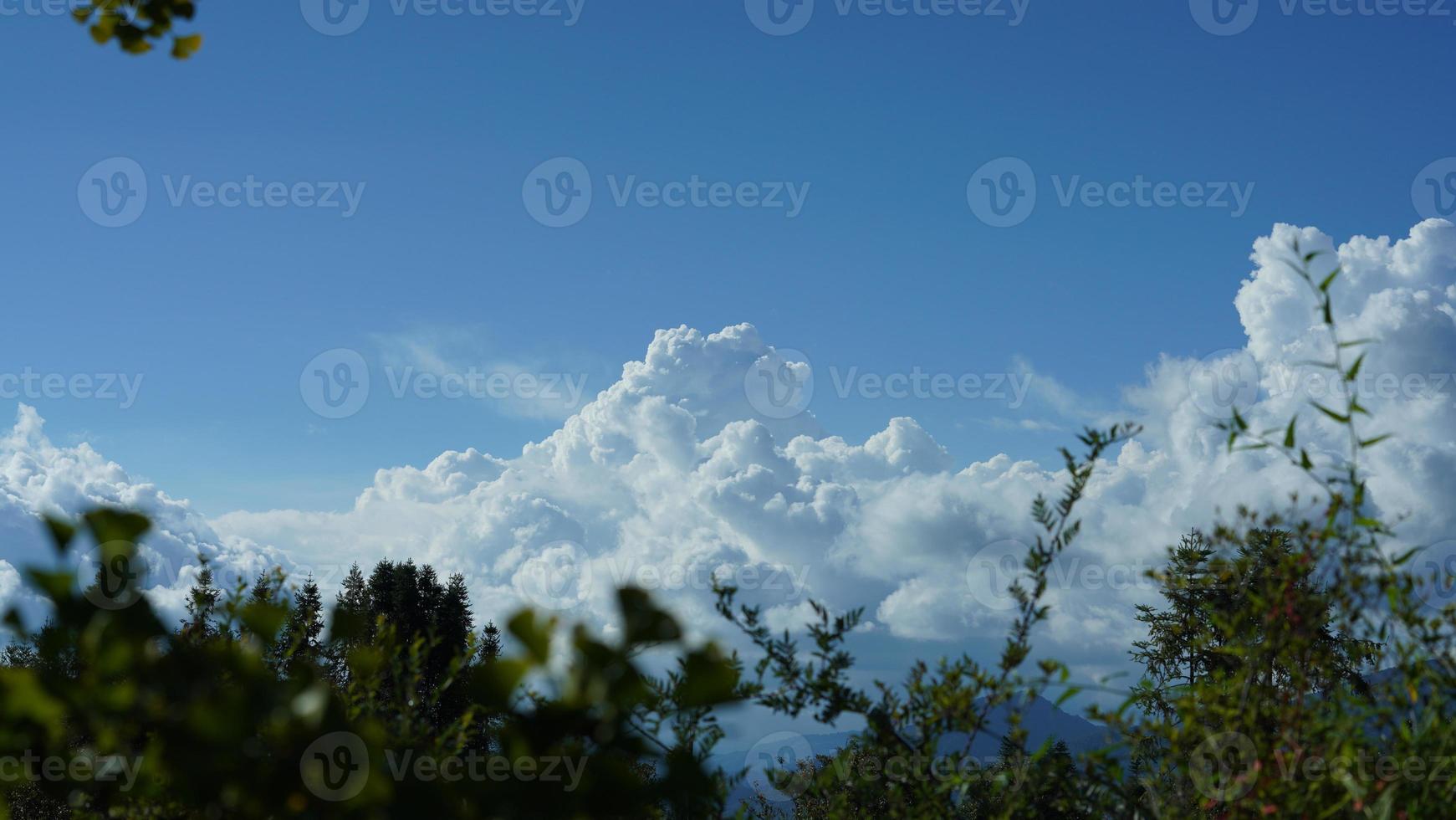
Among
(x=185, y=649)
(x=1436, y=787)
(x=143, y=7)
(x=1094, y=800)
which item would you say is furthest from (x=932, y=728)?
(x=143, y=7)

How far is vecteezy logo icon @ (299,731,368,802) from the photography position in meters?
1.44

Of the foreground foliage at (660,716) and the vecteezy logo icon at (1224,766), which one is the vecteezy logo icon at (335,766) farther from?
the vecteezy logo icon at (1224,766)

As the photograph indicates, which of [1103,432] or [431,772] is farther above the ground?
[1103,432]

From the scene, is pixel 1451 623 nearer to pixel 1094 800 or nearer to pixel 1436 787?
pixel 1436 787

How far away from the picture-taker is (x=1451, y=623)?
324 cm

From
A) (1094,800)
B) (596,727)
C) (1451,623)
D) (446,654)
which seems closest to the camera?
(596,727)

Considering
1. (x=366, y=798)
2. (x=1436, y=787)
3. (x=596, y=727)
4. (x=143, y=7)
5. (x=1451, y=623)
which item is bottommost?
(x=366, y=798)

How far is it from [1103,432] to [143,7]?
156 inches
